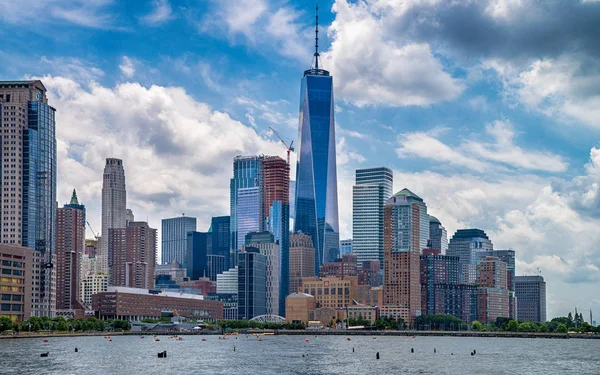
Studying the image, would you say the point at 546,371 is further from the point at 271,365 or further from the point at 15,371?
the point at 15,371

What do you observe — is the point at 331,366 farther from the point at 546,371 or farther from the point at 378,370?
the point at 546,371

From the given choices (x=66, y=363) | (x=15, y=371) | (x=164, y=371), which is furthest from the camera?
(x=66, y=363)

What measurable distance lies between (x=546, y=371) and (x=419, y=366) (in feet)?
86.7

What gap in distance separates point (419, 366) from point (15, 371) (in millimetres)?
83356

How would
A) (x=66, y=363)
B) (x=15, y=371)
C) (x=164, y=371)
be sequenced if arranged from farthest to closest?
(x=66, y=363)
(x=164, y=371)
(x=15, y=371)

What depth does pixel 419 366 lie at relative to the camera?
199m

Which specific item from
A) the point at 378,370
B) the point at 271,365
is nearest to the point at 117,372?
the point at 271,365

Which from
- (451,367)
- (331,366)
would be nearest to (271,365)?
(331,366)

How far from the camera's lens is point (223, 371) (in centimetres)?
18212

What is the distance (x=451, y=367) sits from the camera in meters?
196

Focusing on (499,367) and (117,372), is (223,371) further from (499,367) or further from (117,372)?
(499,367)

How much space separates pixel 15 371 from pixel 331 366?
64612 mm

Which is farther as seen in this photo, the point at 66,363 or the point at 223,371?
the point at 66,363

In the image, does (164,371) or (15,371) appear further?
(164,371)
